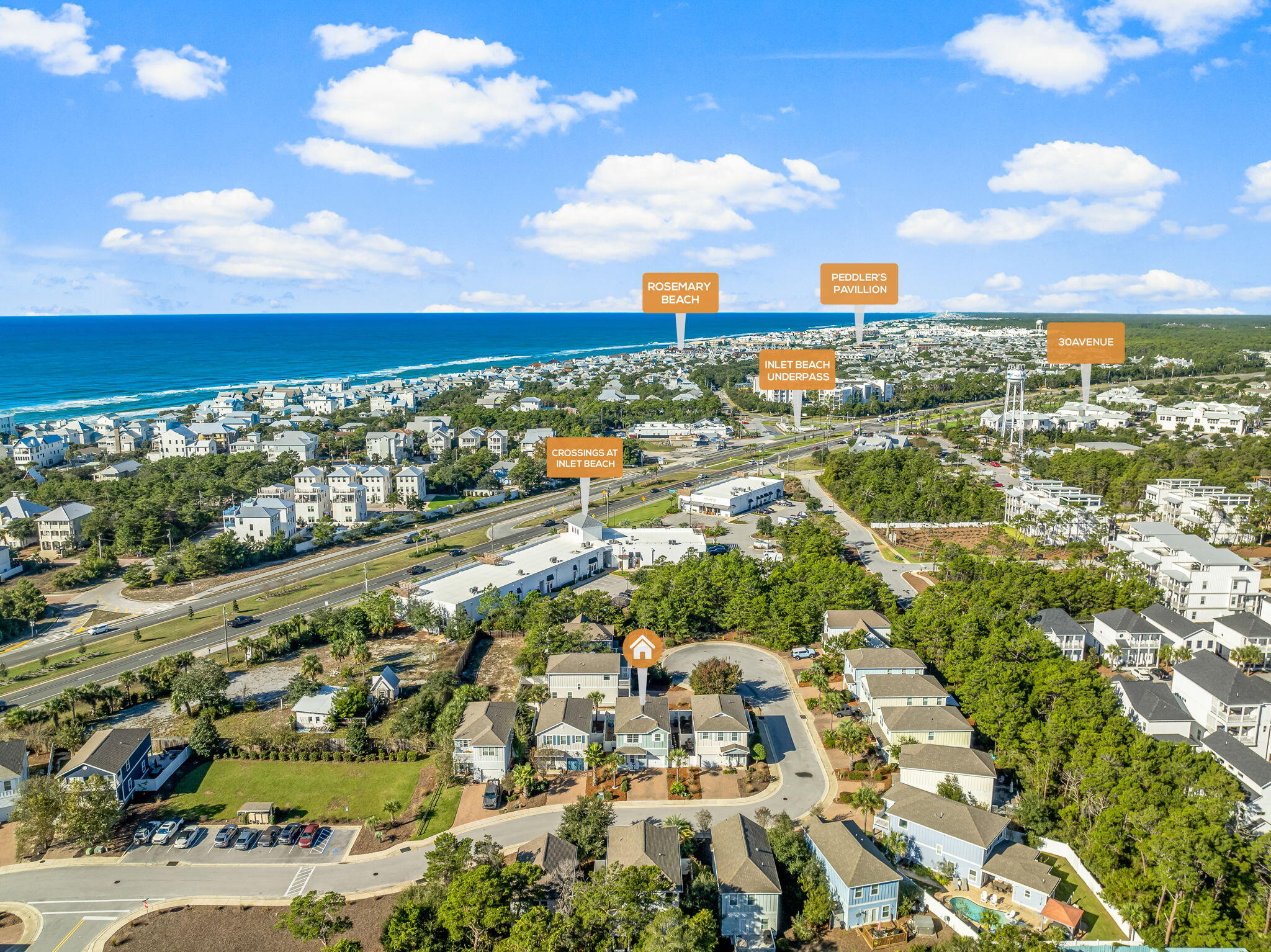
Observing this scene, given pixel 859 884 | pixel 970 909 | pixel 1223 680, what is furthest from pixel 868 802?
pixel 1223 680

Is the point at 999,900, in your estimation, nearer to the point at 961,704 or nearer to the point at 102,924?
the point at 961,704

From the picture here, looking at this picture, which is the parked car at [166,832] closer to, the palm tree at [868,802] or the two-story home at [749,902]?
the two-story home at [749,902]

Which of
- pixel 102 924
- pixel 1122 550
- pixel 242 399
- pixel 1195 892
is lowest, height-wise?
pixel 102 924

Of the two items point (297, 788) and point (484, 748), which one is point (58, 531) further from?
point (484, 748)

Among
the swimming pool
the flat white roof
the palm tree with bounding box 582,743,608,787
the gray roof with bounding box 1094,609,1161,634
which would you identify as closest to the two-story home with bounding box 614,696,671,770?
the palm tree with bounding box 582,743,608,787

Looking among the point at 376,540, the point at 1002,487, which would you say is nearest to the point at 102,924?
the point at 376,540
